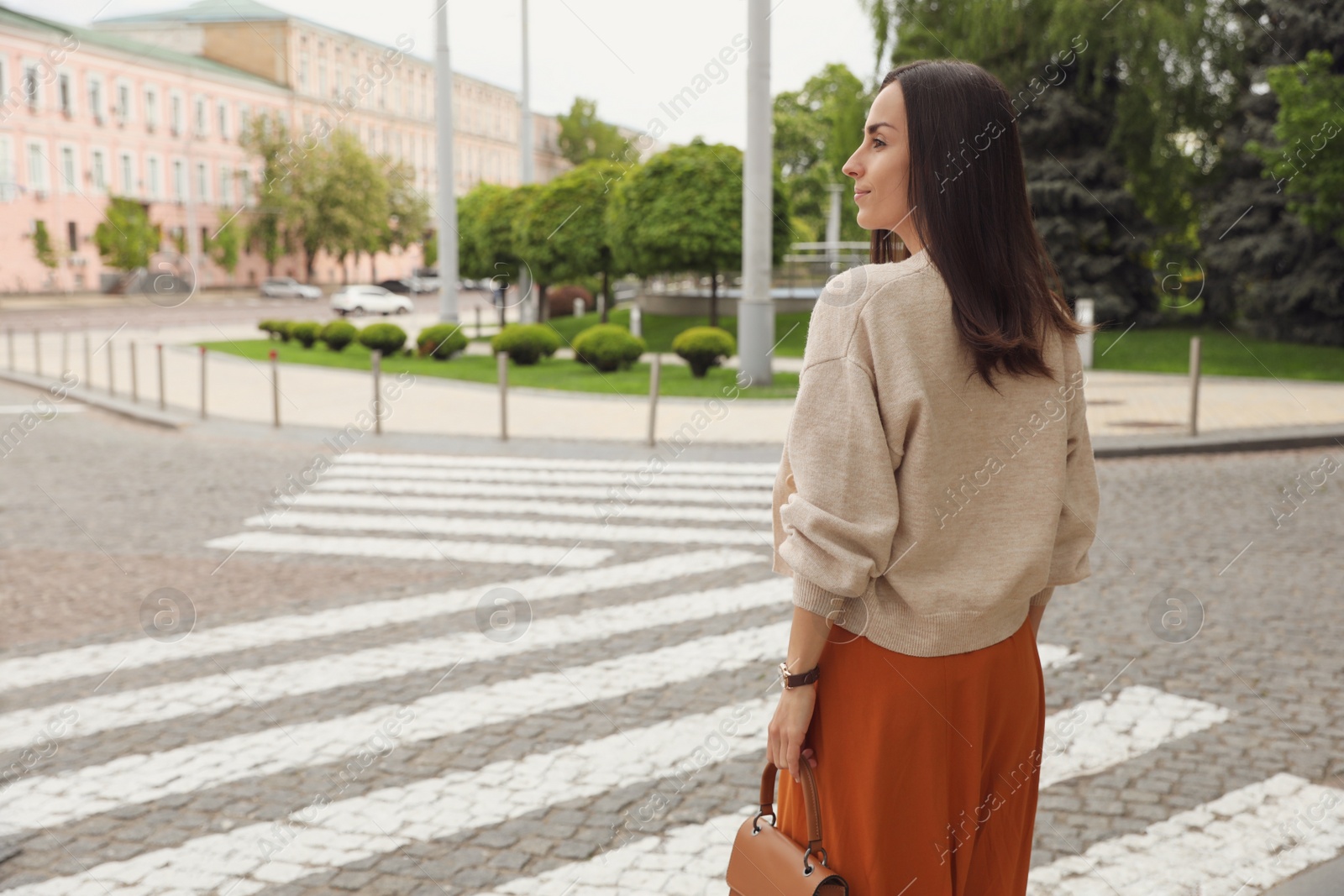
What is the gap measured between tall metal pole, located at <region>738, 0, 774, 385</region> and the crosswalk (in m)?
10.3

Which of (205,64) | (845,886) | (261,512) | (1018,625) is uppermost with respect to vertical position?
(205,64)

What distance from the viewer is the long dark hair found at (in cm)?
189

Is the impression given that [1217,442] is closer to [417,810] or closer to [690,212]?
[417,810]

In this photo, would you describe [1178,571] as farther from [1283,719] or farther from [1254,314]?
[1254,314]

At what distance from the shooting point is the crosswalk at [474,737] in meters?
3.57

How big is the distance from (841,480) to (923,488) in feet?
0.48

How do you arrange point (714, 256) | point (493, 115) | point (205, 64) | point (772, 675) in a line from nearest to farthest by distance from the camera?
1. point (772, 675)
2. point (714, 256)
3. point (205, 64)
4. point (493, 115)

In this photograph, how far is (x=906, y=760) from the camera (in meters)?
1.98

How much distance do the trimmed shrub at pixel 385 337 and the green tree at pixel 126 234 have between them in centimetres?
922

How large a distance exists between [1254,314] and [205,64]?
2458cm

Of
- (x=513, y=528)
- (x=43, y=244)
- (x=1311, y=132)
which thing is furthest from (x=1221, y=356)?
(x=43, y=244)

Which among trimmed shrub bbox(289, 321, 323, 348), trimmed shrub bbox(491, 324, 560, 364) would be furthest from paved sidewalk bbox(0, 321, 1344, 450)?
trimmed shrub bbox(289, 321, 323, 348)

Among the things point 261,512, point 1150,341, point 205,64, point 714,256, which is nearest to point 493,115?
point 205,64

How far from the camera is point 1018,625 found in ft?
6.88
